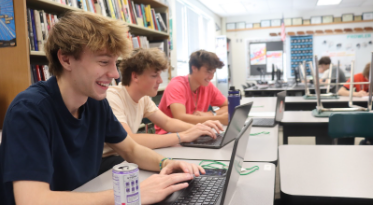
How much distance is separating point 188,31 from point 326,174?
20.9ft

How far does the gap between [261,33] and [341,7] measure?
2.28m

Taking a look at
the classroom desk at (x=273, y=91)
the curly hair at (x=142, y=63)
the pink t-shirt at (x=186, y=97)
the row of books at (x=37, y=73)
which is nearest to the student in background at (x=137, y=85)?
the curly hair at (x=142, y=63)

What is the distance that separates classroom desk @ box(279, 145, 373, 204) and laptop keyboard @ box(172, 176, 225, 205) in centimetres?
22

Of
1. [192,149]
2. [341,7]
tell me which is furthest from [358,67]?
[192,149]

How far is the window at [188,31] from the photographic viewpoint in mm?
6664

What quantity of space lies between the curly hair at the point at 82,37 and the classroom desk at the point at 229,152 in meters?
0.60

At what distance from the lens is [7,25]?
1.88 m

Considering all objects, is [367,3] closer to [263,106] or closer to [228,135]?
[263,106]

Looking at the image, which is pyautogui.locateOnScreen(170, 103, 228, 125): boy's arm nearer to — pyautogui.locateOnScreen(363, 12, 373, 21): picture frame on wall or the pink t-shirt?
the pink t-shirt

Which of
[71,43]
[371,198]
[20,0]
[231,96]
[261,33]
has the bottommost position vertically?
[371,198]

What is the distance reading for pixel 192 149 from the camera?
5.07ft

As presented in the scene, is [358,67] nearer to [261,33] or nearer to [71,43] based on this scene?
[261,33]

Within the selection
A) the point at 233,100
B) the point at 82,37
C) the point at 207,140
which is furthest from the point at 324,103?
the point at 82,37

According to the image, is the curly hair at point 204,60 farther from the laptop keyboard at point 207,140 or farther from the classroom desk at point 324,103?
the classroom desk at point 324,103
